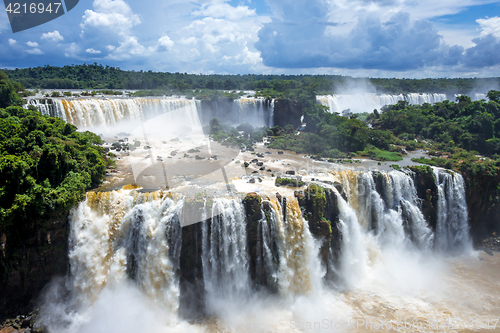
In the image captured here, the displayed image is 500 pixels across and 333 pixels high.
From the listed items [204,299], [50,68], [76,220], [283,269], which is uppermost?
[50,68]

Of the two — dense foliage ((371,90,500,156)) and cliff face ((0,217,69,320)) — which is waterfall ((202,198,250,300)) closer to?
cliff face ((0,217,69,320))

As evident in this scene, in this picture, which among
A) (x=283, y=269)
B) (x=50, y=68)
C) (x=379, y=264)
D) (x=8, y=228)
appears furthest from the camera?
(x=50, y=68)

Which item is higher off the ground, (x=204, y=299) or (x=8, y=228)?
(x=8, y=228)

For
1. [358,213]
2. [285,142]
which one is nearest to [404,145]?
[285,142]

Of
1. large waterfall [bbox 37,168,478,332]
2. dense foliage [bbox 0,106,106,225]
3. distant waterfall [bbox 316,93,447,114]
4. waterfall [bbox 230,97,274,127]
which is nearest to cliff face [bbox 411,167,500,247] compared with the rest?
large waterfall [bbox 37,168,478,332]

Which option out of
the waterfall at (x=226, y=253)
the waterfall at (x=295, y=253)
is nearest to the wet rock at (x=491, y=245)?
the waterfall at (x=295, y=253)

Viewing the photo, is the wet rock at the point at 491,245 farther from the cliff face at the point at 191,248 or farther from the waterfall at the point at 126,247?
the waterfall at the point at 126,247

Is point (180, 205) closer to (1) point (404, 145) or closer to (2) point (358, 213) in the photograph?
(2) point (358, 213)

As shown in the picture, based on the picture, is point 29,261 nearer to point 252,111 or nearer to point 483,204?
point 483,204
